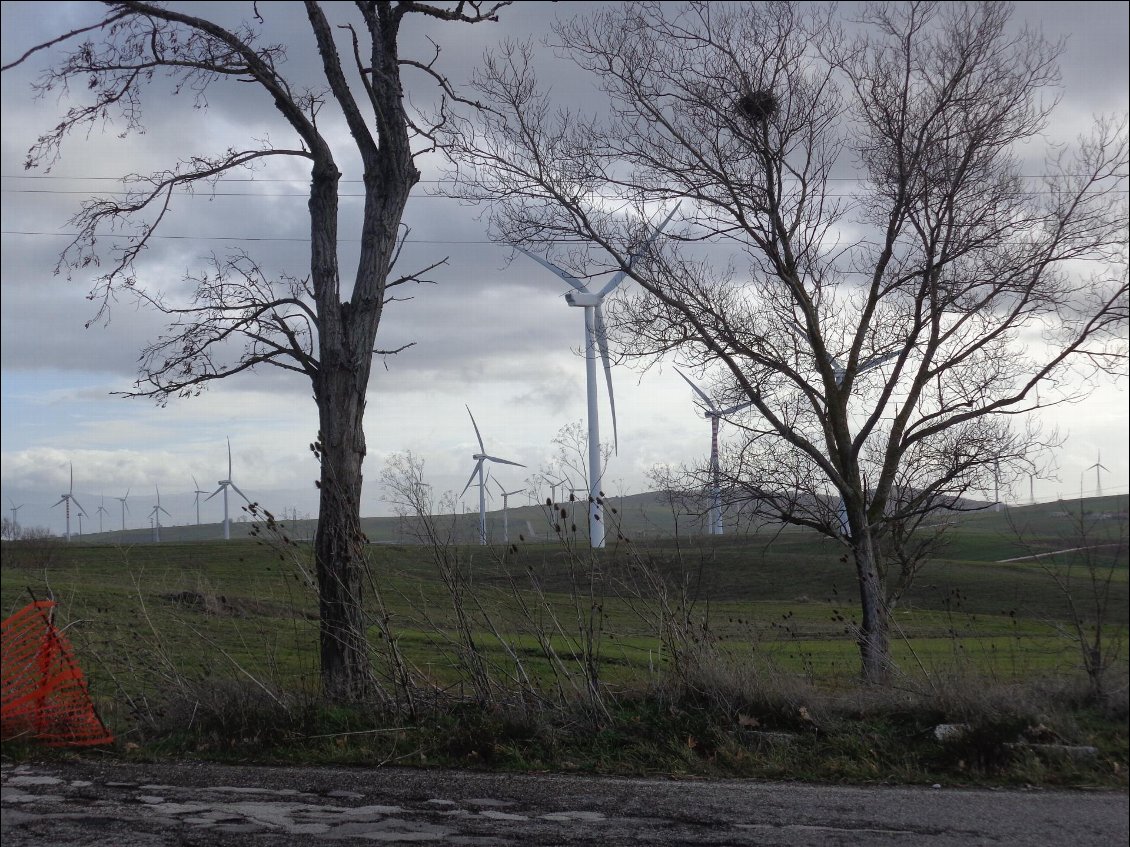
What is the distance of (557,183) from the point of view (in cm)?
1226

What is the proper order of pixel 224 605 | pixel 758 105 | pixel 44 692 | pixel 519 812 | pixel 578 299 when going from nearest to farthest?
pixel 519 812, pixel 44 692, pixel 758 105, pixel 224 605, pixel 578 299

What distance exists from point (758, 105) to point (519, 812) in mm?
8981

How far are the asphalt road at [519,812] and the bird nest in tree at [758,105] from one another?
8.30 m

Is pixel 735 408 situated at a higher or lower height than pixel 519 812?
higher

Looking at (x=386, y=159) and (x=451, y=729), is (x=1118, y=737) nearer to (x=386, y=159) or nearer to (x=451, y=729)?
(x=451, y=729)

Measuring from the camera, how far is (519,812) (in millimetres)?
5574

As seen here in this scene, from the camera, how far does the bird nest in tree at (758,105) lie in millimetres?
11656

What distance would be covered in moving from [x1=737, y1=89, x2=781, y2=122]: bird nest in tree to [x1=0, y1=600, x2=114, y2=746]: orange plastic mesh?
9166 mm

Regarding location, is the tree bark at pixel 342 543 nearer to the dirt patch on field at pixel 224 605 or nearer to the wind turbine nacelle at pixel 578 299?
the dirt patch on field at pixel 224 605

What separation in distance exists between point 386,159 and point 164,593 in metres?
5.32

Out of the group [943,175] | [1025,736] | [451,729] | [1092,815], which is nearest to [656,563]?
[451,729]

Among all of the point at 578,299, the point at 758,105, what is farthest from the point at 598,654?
the point at 578,299

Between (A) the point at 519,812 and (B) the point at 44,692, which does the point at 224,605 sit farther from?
(A) the point at 519,812

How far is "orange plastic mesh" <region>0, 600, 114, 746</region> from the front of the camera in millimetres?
7535
